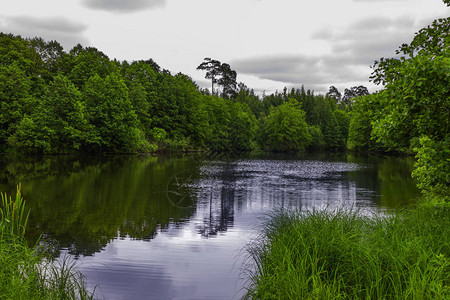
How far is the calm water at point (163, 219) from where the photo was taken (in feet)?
23.4

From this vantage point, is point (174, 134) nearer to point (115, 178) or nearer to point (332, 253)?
point (115, 178)

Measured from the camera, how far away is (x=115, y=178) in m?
23.2

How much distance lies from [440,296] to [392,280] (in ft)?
2.38

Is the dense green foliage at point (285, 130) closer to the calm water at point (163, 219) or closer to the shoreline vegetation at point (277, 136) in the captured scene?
the shoreline vegetation at point (277, 136)

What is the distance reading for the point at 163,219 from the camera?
12.4 m

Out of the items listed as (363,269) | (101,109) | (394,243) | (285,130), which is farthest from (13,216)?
(285,130)

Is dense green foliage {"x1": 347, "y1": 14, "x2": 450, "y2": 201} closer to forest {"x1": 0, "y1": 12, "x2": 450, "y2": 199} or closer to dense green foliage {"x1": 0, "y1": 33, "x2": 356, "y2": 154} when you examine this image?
forest {"x1": 0, "y1": 12, "x2": 450, "y2": 199}

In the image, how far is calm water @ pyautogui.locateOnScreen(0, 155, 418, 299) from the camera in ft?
23.4

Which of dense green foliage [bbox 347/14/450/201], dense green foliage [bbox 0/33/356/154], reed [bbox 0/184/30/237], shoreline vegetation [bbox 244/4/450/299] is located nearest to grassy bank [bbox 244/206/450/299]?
shoreline vegetation [bbox 244/4/450/299]

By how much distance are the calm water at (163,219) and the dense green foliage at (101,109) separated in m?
20.0

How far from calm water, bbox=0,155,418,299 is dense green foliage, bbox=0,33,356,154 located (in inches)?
787

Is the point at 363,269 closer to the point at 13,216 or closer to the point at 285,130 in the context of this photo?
the point at 13,216

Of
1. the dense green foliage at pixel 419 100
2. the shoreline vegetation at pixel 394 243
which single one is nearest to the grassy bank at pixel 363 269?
the shoreline vegetation at pixel 394 243

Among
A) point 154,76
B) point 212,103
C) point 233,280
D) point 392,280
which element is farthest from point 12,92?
point 392,280
